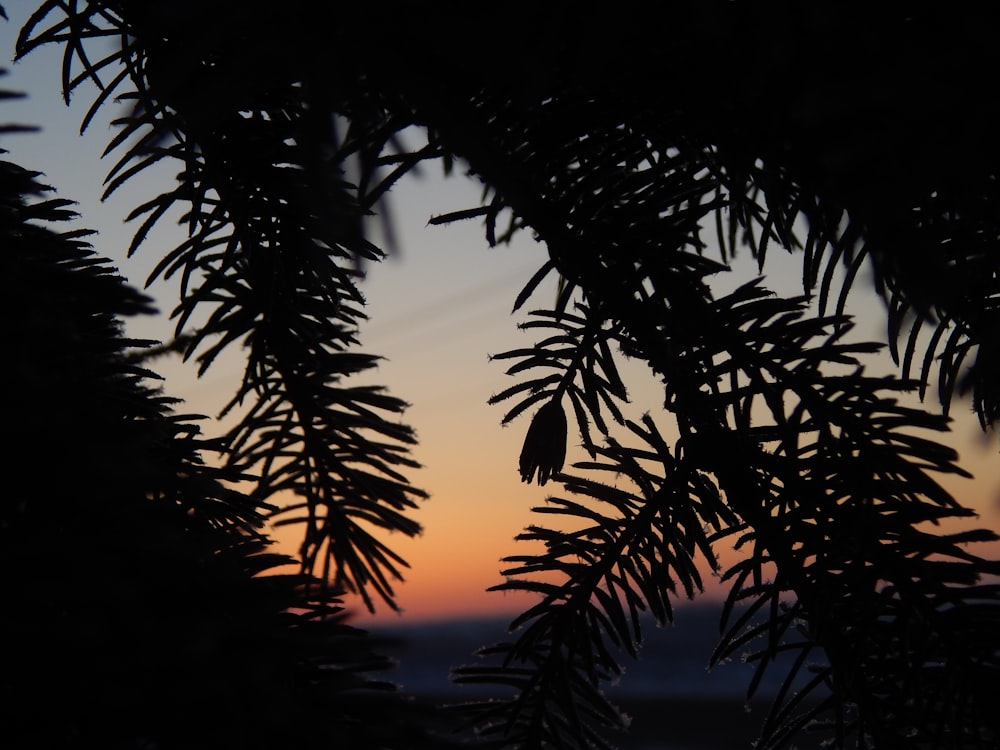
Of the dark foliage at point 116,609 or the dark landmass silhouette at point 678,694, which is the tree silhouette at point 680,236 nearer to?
the dark foliage at point 116,609

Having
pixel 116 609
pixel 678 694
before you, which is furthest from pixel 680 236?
pixel 678 694

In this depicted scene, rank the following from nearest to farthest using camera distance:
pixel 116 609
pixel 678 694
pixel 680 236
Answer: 1. pixel 116 609
2. pixel 680 236
3. pixel 678 694

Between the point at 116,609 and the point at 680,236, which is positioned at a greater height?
the point at 680,236

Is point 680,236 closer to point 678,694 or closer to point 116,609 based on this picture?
point 116,609

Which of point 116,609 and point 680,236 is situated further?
point 680,236

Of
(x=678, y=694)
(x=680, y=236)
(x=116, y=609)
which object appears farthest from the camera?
(x=678, y=694)

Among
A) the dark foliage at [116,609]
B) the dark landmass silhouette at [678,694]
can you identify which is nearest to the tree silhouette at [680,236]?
the dark foliage at [116,609]

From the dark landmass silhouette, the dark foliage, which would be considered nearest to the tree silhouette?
the dark foliage

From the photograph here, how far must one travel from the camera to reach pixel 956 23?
234 mm

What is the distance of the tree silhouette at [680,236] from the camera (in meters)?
0.24

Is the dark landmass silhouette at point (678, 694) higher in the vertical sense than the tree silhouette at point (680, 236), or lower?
lower

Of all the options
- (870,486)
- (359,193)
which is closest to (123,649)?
(359,193)

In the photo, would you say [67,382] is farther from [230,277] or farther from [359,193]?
[230,277]

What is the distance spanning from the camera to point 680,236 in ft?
1.22
